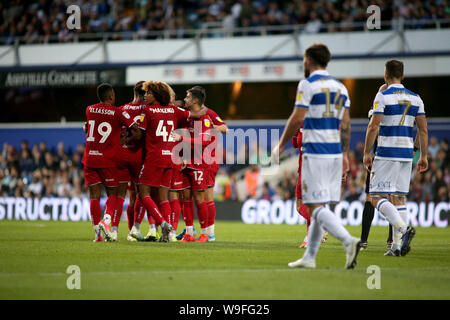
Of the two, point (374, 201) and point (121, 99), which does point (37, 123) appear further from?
point (374, 201)

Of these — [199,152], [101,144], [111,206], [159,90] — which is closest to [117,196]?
[111,206]

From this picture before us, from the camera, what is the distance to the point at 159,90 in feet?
34.1

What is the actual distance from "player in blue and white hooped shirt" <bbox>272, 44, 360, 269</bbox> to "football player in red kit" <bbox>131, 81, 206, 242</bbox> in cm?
344

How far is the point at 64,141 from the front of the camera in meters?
27.4

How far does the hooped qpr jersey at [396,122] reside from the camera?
913 centimetres

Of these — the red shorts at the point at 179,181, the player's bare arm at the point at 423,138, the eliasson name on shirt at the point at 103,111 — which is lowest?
the red shorts at the point at 179,181

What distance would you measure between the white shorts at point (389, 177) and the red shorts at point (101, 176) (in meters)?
3.92

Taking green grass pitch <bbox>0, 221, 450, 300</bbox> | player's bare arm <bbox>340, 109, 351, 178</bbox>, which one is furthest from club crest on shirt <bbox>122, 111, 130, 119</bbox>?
player's bare arm <bbox>340, 109, 351, 178</bbox>

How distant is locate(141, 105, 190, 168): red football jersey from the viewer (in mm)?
10312

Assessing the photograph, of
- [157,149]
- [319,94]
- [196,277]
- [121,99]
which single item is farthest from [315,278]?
[121,99]

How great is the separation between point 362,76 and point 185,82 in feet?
20.1

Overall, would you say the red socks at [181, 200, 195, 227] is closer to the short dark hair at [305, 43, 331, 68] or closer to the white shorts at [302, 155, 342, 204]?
the white shorts at [302, 155, 342, 204]

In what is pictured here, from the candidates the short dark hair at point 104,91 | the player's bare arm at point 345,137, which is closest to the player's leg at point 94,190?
the short dark hair at point 104,91

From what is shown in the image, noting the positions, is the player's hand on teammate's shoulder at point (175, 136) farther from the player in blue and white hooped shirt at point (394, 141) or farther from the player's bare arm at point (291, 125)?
the player's bare arm at point (291, 125)
